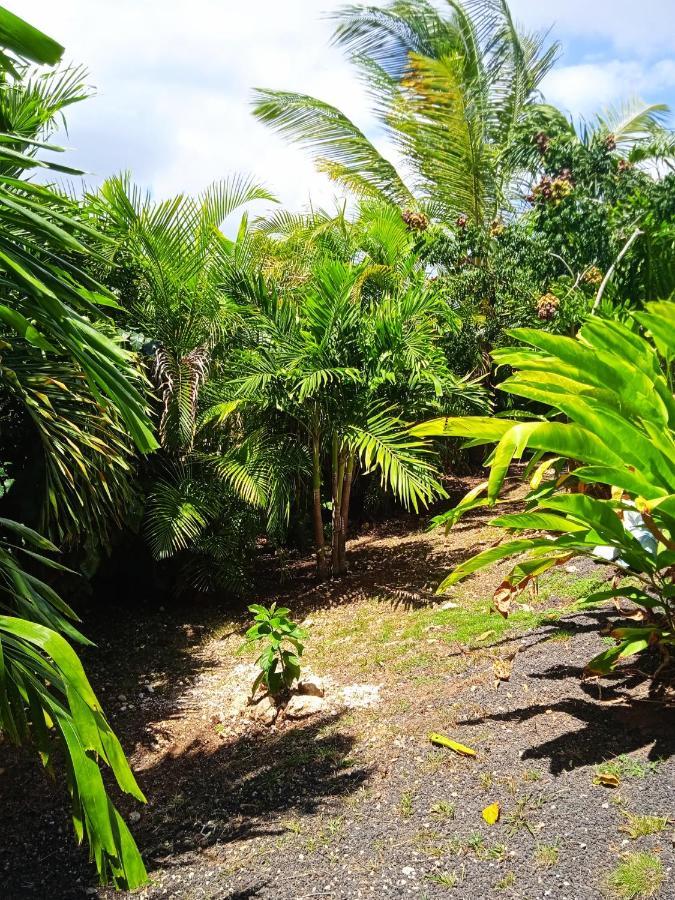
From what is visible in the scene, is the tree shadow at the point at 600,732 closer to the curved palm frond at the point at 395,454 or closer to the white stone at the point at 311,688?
the white stone at the point at 311,688

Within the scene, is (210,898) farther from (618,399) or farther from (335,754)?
(618,399)

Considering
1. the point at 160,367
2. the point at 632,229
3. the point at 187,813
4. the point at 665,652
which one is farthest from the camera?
the point at 632,229

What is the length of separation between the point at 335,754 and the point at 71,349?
2.34m

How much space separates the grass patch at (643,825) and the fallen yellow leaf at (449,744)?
688 millimetres

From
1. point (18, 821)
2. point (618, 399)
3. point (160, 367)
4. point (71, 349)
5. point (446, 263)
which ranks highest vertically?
point (446, 263)

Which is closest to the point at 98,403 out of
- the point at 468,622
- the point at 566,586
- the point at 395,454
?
the point at 468,622

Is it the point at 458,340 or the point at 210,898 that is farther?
the point at 458,340

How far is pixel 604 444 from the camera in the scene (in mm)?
2389

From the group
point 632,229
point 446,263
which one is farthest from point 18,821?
point 446,263

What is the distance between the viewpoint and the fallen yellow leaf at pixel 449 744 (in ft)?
9.28

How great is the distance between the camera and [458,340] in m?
8.72

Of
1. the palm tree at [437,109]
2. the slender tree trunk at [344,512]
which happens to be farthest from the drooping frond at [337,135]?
the slender tree trunk at [344,512]

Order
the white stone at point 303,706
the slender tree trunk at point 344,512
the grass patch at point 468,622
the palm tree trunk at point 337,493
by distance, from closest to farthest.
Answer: the white stone at point 303,706, the grass patch at point 468,622, the palm tree trunk at point 337,493, the slender tree trunk at point 344,512

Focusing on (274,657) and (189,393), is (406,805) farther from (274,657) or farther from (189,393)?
(189,393)
